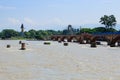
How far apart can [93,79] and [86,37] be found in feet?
472

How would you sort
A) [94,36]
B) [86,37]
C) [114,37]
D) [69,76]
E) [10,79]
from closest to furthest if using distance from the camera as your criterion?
[10,79] → [69,76] → [114,37] → [94,36] → [86,37]

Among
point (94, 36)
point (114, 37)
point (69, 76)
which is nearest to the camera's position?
point (69, 76)

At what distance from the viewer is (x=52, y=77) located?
111 ft

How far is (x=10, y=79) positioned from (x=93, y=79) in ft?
25.4

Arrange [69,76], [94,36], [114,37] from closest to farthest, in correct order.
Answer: [69,76]
[114,37]
[94,36]

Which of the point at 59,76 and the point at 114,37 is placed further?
the point at 114,37

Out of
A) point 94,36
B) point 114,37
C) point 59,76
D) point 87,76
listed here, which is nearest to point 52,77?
point 59,76

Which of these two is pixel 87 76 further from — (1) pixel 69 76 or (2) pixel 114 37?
(2) pixel 114 37

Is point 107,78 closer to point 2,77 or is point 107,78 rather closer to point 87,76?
point 87,76

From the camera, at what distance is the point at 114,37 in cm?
13188

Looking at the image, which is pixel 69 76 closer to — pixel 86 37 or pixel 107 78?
pixel 107 78

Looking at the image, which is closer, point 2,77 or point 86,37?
point 2,77

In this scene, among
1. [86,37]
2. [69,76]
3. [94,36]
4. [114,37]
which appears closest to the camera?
[69,76]

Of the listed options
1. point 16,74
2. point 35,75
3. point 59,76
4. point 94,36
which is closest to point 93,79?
point 59,76
